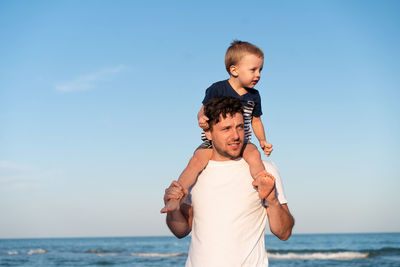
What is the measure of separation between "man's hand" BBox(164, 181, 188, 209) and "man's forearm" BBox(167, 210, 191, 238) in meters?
0.20

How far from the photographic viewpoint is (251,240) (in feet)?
10.4

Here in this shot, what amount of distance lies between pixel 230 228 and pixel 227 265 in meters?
0.24

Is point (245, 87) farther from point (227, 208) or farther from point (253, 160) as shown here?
point (227, 208)

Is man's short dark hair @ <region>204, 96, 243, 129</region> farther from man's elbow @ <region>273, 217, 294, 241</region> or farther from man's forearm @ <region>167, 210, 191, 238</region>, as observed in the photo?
man's elbow @ <region>273, 217, 294, 241</region>

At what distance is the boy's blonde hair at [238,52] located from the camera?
3.93 metres

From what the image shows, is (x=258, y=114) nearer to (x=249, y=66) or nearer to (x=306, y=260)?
(x=249, y=66)

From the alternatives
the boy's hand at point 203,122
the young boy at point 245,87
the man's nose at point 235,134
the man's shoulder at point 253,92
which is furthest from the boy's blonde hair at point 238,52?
the man's nose at point 235,134

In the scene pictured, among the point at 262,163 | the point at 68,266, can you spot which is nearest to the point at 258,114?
the point at 262,163

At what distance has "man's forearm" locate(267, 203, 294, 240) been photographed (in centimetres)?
311

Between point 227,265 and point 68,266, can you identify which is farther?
point 68,266

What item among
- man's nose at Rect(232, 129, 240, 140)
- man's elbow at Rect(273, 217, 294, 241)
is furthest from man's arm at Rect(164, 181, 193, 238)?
man's elbow at Rect(273, 217, 294, 241)

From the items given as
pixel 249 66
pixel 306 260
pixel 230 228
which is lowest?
pixel 306 260

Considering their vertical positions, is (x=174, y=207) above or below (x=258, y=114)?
below

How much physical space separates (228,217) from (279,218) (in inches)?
13.5
